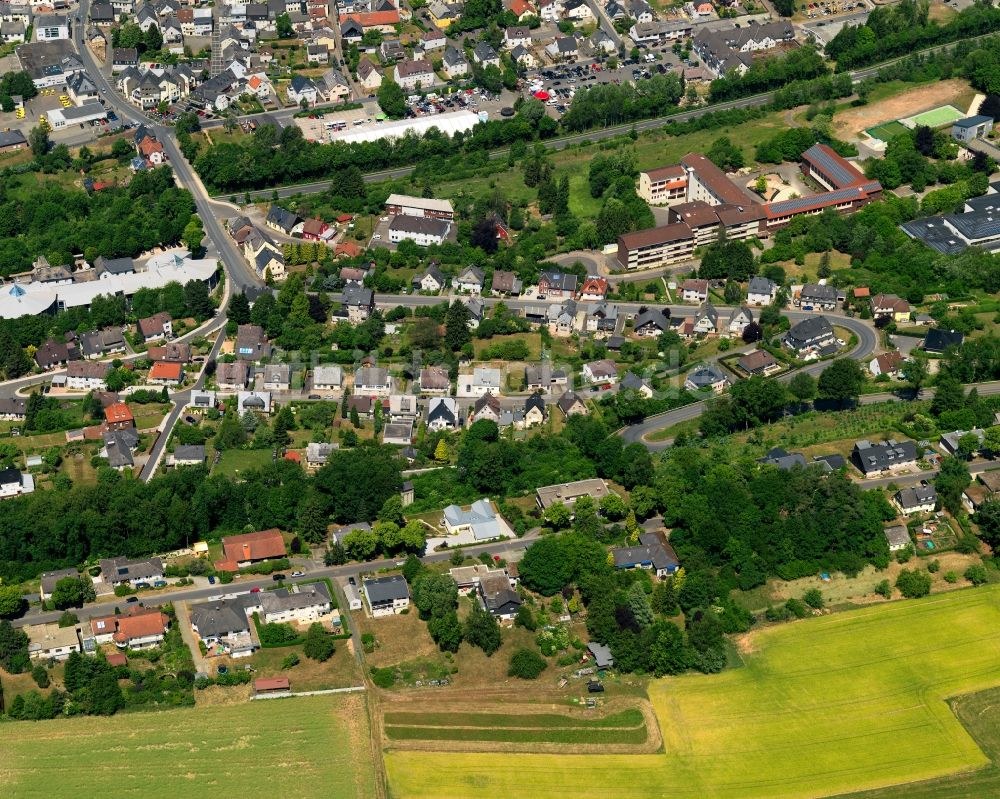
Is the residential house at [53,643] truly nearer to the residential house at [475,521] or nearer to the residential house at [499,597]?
the residential house at [499,597]

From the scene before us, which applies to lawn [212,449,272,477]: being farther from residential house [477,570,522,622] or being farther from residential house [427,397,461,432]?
residential house [477,570,522,622]

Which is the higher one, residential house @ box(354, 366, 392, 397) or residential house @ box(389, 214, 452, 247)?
residential house @ box(389, 214, 452, 247)

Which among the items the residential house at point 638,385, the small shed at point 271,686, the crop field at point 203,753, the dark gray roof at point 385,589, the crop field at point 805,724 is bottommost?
the crop field at point 805,724

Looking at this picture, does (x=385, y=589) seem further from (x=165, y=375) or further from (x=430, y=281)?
(x=430, y=281)

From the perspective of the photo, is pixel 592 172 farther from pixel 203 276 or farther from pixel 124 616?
pixel 124 616

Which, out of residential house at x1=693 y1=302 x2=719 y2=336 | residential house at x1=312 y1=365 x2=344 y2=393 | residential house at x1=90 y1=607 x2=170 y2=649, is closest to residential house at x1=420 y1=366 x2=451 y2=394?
residential house at x1=312 y1=365 x2=344 y2=393

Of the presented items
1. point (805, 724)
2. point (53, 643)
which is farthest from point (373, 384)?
point (805, 724)

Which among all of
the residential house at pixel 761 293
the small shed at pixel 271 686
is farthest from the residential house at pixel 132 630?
the residential house at pixel 761 293

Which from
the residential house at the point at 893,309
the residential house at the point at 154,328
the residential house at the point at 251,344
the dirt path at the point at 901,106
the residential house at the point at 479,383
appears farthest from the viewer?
the dirt path at the point at 901,106
